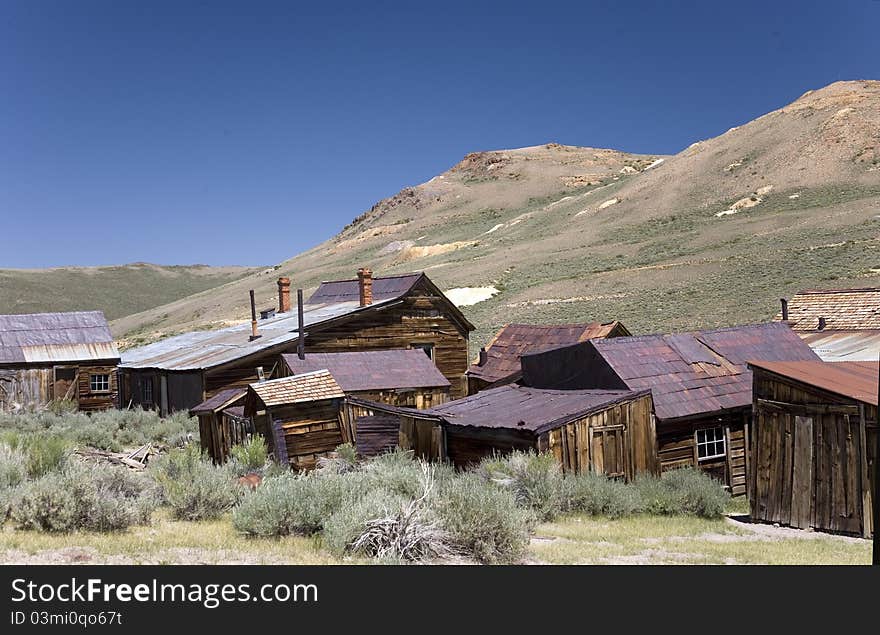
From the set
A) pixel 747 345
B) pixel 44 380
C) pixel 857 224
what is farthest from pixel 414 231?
pixel 747 345

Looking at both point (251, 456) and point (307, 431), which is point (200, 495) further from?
point (307, 431)

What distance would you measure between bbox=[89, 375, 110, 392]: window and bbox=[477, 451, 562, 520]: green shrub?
2110cm

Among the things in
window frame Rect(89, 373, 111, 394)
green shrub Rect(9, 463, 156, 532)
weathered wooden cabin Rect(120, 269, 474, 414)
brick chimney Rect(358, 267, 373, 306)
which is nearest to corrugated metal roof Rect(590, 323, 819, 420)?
green shrub Rect(9, 463, 156, 532)

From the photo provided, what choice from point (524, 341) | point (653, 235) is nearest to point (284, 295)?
point (524, 341)

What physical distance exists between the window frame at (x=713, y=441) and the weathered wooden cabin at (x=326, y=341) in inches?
432

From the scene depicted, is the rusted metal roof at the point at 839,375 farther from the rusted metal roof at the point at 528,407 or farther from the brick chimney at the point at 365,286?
the brick chimney at the point at 365,286

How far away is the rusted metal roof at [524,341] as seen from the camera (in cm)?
2306

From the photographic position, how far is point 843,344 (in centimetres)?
1995

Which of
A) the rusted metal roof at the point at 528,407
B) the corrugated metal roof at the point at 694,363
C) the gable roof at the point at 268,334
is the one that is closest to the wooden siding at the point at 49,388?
the gable roof at the point at 268,334

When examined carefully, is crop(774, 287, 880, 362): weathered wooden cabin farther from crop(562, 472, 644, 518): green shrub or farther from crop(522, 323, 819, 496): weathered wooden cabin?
crop(562, 472, 644, 518): green shrub

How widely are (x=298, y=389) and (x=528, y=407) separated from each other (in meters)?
5.13

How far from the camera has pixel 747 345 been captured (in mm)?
18750

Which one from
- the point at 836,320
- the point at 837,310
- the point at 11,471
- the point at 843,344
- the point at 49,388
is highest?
the point at 837,310

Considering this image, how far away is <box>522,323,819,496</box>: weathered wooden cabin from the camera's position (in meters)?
16.0
